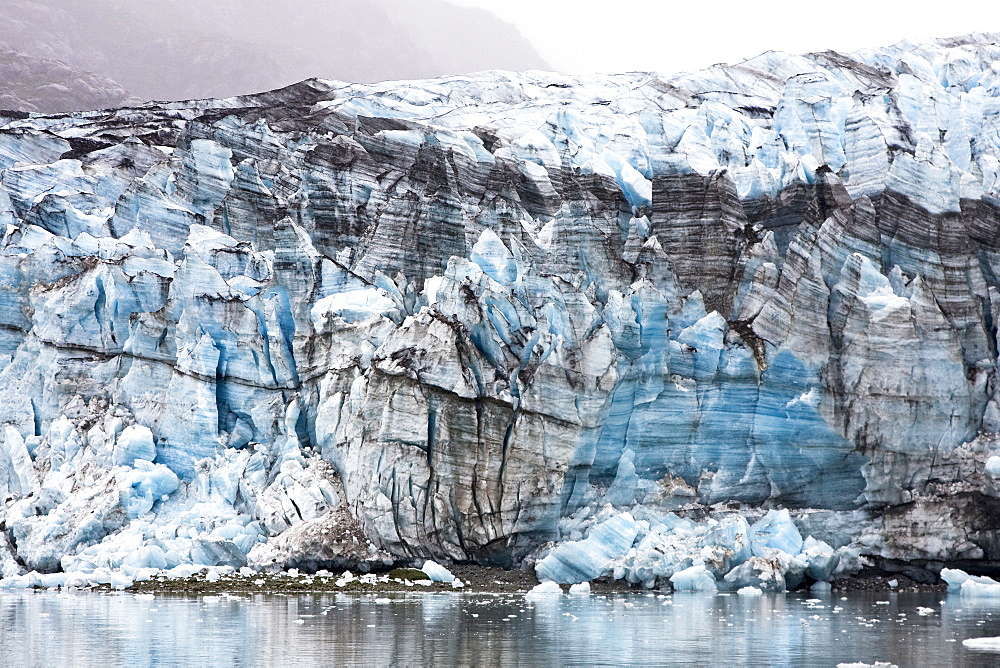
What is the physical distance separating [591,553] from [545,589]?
1914mm

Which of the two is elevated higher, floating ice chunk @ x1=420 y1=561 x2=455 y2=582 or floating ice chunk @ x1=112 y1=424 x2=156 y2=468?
floating ice chunk @ x1=112 y1=424 x2=156 y2=468

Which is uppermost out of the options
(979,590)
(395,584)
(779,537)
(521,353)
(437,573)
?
(521,353)

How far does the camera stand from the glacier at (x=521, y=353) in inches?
1324

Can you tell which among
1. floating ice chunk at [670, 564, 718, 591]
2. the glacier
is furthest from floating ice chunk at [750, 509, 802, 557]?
floating ice chunk at [670, 564, 718, 591]

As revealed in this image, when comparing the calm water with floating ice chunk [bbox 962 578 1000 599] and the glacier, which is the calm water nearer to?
floating ice chunk [bbox 962 578 1000 599]

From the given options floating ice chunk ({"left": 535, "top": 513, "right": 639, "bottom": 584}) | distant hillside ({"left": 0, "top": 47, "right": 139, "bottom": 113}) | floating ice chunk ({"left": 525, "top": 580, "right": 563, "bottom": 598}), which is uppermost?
distant hillside ({"left": 0, "top": 47, "right": 139, "bottom": 113})

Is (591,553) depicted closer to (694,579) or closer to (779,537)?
(694,579)

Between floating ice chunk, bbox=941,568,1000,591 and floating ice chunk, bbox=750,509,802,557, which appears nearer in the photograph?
floating ice chunk, bbox=941,568,1000,591

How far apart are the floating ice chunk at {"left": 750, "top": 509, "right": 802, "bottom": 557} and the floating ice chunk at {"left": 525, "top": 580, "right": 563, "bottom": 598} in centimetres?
624

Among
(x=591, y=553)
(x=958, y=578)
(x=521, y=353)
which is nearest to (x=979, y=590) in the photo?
(x=958, y=578)

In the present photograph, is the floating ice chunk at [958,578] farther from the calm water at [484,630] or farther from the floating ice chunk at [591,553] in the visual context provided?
the floating ice chunk at [591,553]

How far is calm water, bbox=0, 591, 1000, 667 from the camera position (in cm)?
1845

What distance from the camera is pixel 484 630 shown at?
73.4 feet

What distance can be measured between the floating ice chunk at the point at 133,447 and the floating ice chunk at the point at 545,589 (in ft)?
45.2
